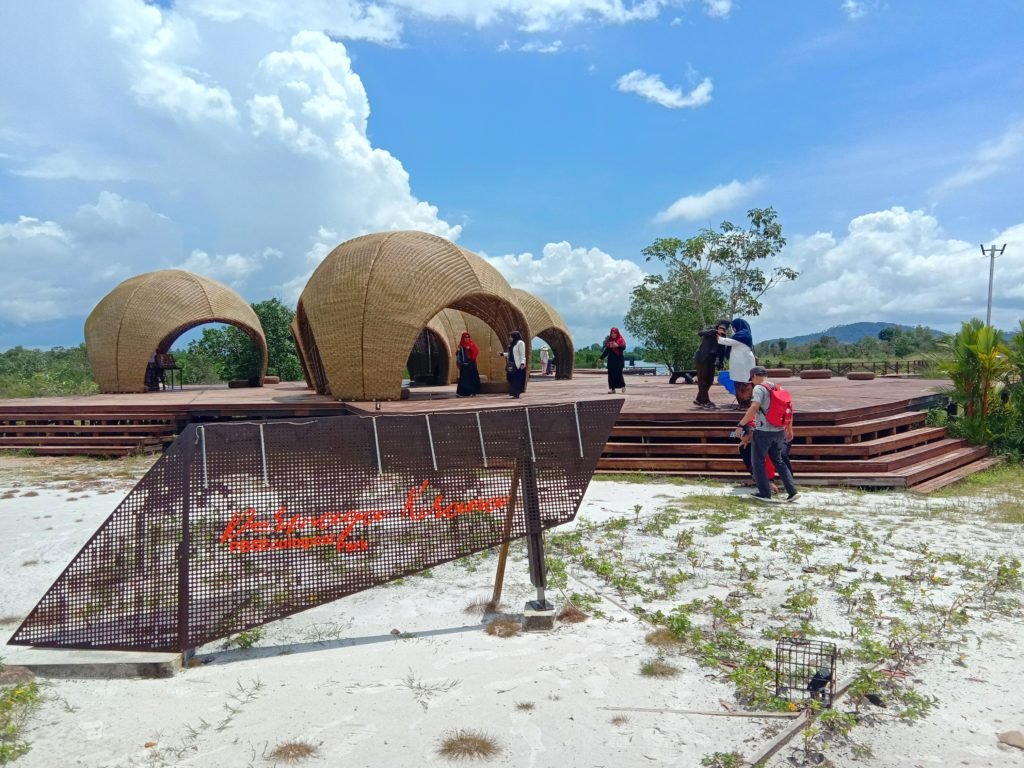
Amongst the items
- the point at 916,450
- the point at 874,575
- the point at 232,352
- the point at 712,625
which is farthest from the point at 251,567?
the point at 232,352

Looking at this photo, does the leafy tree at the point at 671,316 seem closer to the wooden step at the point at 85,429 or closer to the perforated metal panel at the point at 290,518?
the wooden step at the point at 85,429

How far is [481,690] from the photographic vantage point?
3.53 m

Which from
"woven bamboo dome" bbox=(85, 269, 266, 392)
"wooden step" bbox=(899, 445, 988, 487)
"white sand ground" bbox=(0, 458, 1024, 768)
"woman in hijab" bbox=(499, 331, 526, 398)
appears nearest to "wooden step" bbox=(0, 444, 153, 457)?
"woman in hijab" bbox=(499, 331, 526, 398)

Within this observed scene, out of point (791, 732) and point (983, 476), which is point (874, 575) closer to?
point (791, 732)

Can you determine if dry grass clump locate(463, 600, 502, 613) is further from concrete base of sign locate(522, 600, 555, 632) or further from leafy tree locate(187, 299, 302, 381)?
leafy tree locate(187, 299, 302, 381)

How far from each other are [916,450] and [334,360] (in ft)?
30.4

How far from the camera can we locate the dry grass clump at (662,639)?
3996mm

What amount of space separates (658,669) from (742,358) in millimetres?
6404

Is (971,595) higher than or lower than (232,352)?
lower

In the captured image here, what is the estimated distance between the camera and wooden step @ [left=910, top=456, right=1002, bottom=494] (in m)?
8.57

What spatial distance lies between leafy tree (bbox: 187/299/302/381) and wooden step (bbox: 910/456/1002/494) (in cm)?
2197

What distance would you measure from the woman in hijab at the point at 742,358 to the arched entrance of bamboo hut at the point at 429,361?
40.8 feet

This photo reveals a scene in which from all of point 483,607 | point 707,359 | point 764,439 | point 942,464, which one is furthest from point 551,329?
point 483,607

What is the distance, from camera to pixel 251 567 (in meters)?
3.92
